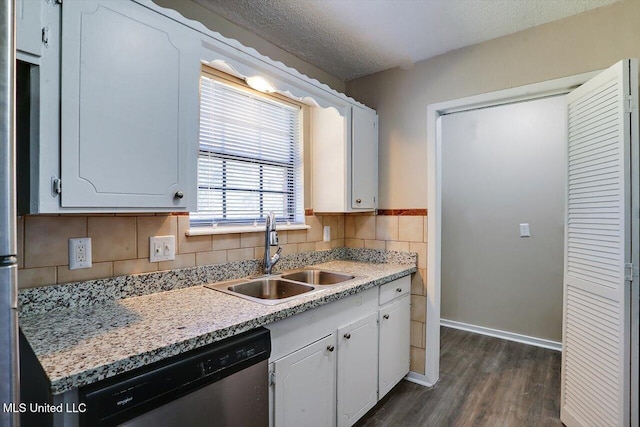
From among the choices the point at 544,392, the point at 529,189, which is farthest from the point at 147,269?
the point at 529,189

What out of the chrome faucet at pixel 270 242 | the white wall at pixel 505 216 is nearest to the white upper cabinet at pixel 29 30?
the chrome faucet at pixel 270 242

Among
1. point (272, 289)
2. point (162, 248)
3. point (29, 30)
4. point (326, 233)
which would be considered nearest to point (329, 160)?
point (326, 233)

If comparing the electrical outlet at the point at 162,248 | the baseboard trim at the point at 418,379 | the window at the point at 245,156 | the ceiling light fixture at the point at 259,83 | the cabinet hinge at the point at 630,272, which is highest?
the ceiling light fixture at the point at 259,83

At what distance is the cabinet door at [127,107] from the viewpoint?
108cm

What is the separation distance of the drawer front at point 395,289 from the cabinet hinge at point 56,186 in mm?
1715

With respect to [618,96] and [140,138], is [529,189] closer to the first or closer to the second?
[618,96]

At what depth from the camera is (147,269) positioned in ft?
5.10

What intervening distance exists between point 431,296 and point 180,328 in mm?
1864

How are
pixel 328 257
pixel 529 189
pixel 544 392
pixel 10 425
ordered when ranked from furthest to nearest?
pixel 529 189 < pixel 328 257 < pixel 544 392 < pixel 10 425

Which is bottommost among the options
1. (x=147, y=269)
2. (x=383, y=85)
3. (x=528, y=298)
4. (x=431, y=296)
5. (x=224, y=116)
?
(x=528, y=298)

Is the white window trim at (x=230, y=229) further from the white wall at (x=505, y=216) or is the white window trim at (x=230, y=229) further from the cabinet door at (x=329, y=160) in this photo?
the white wall at (x=505, y=216)

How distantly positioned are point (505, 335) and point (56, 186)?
12.4 ft

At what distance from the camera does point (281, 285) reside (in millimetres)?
1973

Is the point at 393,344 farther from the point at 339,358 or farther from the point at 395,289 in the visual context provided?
the point at 339,358
